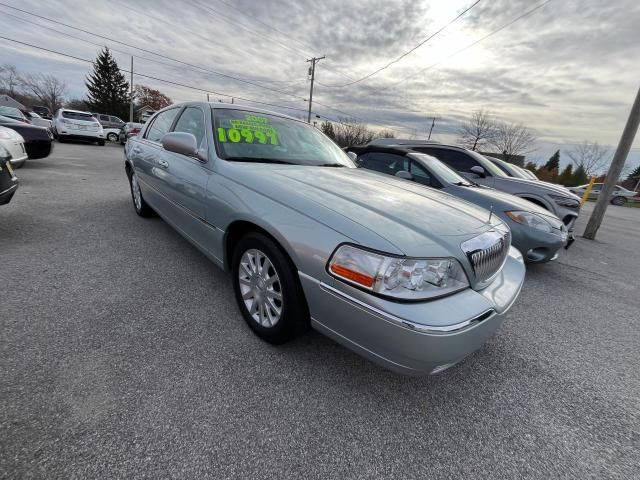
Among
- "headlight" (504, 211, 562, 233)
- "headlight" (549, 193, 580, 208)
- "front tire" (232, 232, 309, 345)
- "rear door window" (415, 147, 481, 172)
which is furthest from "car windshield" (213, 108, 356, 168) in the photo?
"headlight" (549, 193, 580, 208)

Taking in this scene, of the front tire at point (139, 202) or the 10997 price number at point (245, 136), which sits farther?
the front tire at point (139, 202)

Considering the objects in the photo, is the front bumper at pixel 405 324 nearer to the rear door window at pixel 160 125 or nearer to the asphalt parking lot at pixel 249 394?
the asphalt parking lot at pixel 249 394

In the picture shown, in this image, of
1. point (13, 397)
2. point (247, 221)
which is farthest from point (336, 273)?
point (13, 397)

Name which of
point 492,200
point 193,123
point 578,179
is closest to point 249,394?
point 193,123

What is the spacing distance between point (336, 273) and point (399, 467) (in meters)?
0.93

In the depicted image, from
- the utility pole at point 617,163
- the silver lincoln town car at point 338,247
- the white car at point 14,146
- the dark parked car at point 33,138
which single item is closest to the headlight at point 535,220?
the silver lincoln town car at point 338,247

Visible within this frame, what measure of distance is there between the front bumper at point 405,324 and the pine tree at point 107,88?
54011mm

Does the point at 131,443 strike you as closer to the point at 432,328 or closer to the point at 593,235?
the point at 432,328

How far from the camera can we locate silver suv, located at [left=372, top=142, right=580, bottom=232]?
17.8 feet

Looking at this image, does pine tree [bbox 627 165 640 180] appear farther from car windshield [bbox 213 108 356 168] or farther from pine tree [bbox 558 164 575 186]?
car windshield [bbox 213 108 356 168]

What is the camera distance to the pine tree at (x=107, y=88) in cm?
4262

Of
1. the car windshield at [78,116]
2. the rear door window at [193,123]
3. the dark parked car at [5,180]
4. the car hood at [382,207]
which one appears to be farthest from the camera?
the car windshield at [78,116]

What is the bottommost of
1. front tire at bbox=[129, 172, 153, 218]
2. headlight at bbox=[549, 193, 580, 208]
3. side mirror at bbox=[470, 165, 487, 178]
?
front tire at bbox=[129, 172, 153, 218]

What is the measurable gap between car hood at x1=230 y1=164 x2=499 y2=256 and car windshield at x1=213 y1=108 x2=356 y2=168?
0.98ft
